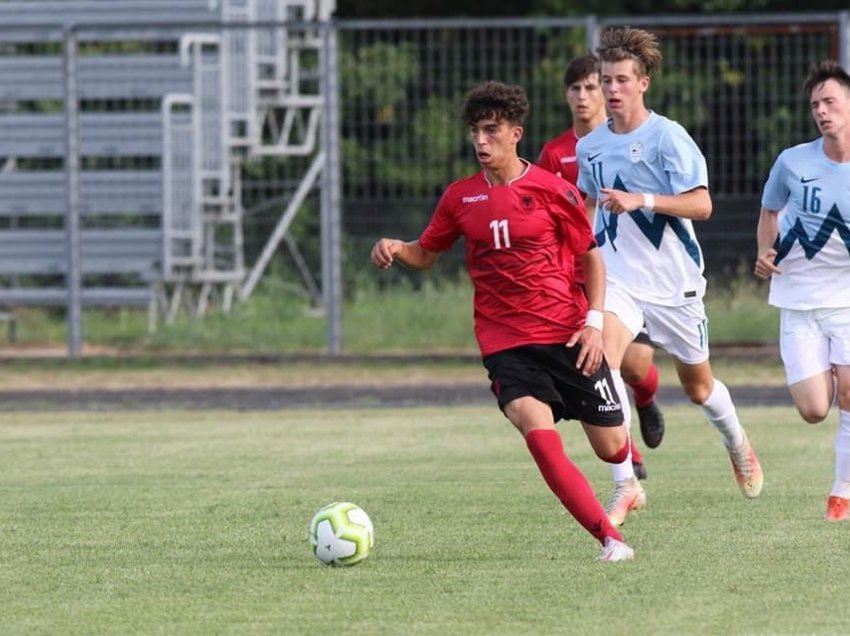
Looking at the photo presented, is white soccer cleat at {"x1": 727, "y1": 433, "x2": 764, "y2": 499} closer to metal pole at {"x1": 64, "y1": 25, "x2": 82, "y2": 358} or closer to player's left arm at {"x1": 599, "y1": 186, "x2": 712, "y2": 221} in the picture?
player's left arm at {"x1": 599, "y1": 186, "x2": 712, "y2": 221}

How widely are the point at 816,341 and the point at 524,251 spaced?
187cm

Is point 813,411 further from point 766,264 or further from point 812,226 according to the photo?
point 812,226

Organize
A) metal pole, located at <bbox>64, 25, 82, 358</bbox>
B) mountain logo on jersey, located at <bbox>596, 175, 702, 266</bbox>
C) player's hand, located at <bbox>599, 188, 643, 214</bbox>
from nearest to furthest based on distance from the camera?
1. player's hand, located at <bbox>599, 188, 643, 214</bbox>
2. mountain logo on jersey, located at <bbox>596, 175, 702, 266</bbox>
3. metal pole, located at <bbox>64, 25, 82, 358</bbox>

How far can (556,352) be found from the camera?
787cm

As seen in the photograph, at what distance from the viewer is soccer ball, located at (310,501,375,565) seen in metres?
7.53

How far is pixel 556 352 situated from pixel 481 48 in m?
11.3

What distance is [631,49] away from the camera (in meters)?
8.91

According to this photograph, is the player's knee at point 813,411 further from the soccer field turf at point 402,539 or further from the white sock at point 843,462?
the soccer field turf at point 402,539

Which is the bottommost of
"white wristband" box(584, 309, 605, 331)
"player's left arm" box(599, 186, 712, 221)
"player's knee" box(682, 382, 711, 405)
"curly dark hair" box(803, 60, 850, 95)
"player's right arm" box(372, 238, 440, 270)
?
"player's knee" box(682, 382, 711, 405)

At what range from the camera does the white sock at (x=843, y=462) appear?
8789 mm

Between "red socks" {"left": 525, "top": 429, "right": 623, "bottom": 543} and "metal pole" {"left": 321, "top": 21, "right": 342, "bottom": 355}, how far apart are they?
11.0 metres

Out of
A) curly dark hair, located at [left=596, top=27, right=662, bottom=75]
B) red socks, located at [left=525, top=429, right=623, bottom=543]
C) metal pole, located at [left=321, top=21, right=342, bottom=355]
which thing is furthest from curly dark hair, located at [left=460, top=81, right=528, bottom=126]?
metal pole, located at [left=321, top=21, right=342, bottom=355]

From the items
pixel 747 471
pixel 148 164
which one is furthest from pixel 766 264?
pixel 148 164

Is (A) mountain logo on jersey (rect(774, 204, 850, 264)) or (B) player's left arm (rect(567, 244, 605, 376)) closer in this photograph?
(B) player's left arm (rect(567, 244, 605, 376))
